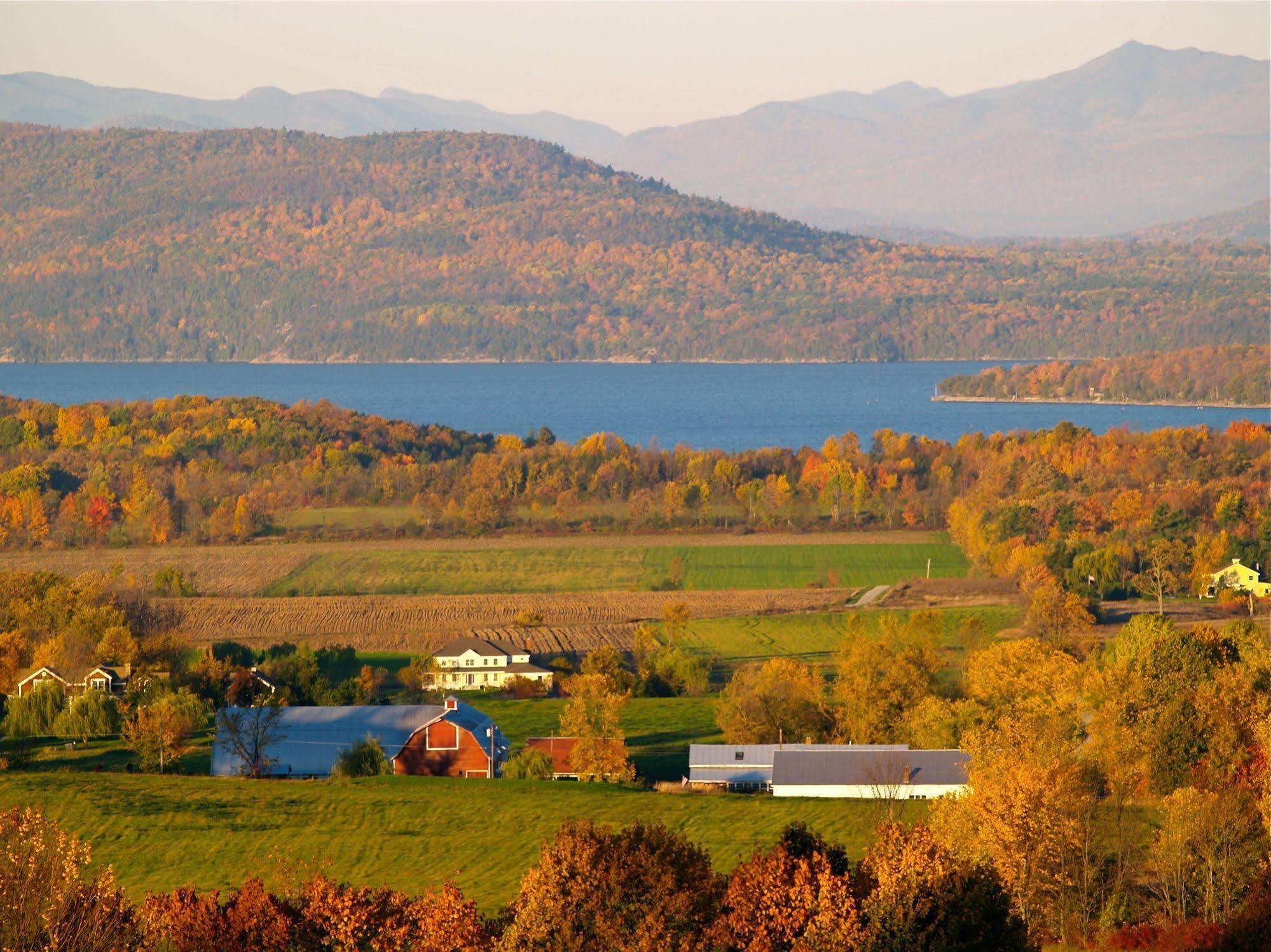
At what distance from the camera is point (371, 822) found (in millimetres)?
23875

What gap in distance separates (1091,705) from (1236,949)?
11.9 meters

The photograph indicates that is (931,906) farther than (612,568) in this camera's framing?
No

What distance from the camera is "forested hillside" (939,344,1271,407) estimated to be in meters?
145

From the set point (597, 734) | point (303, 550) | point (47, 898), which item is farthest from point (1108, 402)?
point (47, 898)

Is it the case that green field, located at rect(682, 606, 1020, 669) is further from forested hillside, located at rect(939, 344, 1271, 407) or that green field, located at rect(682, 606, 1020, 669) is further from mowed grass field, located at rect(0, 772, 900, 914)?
forested hillside, located at rect(939, 344, 1271, 407)

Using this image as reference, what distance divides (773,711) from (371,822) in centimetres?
901

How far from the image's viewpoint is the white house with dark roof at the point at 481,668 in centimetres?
3681

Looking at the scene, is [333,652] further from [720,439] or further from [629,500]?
[720,439]

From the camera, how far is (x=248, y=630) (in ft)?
140

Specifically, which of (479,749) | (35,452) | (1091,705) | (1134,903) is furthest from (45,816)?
(35,452)

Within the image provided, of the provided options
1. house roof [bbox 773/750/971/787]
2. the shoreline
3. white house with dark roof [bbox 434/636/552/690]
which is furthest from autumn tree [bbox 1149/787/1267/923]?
the shoreline

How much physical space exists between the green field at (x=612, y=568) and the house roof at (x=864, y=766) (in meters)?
23.7

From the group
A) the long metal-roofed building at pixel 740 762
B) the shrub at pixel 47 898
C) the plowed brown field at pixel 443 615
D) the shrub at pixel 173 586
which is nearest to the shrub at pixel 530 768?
the long metal-roofed building at pixel 740 762

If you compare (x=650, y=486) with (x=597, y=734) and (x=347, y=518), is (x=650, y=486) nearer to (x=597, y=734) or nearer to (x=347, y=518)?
(x=347, y=518)
